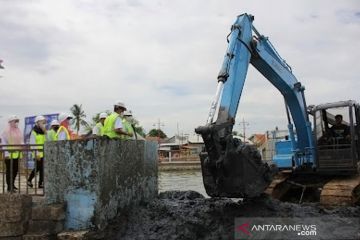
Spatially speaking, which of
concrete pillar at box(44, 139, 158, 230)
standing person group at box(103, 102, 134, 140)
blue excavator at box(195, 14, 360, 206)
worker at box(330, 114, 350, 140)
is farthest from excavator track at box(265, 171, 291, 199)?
concrete pillar at box(44, 139, 158, 230)

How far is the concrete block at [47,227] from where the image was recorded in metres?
7.19

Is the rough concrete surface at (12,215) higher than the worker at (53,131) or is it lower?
lower

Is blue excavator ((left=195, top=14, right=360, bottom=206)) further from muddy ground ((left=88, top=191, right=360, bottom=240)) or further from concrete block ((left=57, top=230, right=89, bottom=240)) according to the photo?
concrete block ((left=57, top=230, right=89, bottom=240))

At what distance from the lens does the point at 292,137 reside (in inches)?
451

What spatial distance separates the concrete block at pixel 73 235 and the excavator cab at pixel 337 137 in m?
5.89

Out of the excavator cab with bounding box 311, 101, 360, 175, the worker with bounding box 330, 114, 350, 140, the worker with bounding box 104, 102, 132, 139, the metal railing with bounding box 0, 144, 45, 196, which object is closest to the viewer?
the metal railing with bounding box 0, 144, 45, 196

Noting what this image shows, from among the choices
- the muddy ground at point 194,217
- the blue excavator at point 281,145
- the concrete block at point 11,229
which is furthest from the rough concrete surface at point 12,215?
the blue excavator at point 281,145

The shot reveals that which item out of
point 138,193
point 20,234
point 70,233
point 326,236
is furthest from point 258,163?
point 20,234

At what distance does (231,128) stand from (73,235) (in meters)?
2.90

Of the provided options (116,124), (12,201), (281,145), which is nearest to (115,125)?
(116,124)

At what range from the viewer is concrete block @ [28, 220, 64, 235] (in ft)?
23.6

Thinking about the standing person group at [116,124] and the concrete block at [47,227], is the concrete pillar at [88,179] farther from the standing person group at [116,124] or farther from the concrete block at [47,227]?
the standing person group at [116,124]

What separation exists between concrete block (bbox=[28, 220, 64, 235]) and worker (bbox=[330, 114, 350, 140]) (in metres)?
6.54

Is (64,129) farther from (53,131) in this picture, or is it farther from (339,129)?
(339,129)
